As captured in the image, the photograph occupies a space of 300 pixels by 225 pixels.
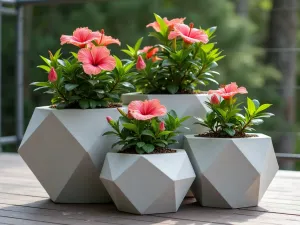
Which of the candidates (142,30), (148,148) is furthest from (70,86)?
(142,30)

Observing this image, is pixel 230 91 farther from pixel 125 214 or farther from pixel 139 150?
pixel 125 214

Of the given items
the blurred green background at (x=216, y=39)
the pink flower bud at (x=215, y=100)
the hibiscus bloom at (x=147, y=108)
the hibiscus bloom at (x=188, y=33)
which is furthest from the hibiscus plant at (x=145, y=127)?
the blurred green background at (x=216, y=39)

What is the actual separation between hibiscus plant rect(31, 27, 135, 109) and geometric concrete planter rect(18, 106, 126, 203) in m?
0.05

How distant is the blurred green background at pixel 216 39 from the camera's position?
5.38m

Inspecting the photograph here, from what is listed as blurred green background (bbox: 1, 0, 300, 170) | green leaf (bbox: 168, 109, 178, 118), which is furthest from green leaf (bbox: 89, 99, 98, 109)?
blurred green background (bbox: 1, 0, 300, 170)

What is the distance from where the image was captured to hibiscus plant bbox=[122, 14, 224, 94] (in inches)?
78.2

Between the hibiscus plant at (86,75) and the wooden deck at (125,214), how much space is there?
0.32 m

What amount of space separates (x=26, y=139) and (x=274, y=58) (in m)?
4.18

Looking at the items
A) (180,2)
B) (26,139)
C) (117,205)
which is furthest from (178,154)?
(180,2)

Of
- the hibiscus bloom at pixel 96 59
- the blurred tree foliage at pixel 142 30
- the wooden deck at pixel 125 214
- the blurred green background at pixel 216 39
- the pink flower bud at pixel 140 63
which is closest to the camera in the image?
the wooden deck at pixel 125 214

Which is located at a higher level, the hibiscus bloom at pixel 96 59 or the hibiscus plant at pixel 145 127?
the hibiscus bloom at pixel 96 59

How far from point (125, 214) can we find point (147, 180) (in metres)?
0.14

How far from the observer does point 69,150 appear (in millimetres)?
1906

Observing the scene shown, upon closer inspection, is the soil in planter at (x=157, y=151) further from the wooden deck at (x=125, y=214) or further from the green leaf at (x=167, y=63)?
the green leaf at (x=167, y=63)
